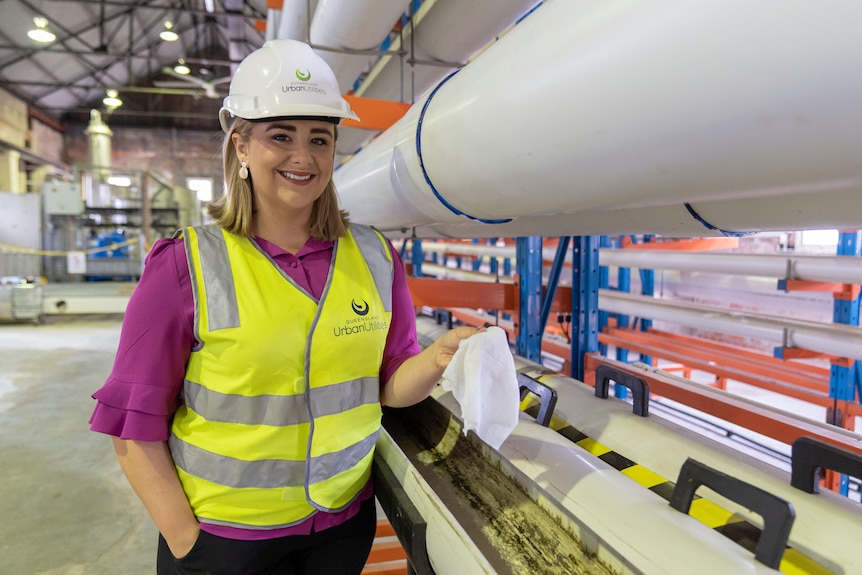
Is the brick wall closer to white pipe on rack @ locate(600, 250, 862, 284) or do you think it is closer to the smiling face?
white pipe on rack @ locate(600, 250, 862, 284)

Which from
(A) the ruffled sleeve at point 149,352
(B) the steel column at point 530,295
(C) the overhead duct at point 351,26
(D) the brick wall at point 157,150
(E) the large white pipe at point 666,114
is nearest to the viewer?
(E) the large white pipe at point 666,114

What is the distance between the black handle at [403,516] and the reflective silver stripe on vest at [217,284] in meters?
0.41

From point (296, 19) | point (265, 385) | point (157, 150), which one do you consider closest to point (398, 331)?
point (265, 385)

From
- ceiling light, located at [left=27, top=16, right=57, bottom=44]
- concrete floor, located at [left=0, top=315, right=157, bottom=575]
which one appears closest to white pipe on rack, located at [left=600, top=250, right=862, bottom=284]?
concrete floor, located at [left=0, top=315, right=157, bottom=575]

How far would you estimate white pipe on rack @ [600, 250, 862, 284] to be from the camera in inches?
78.3

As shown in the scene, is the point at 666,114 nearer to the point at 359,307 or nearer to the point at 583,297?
the point at 359,307

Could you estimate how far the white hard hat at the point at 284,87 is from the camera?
2.72 ft

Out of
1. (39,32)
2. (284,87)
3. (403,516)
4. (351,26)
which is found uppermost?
(39,32)

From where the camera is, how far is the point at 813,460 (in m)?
0.68

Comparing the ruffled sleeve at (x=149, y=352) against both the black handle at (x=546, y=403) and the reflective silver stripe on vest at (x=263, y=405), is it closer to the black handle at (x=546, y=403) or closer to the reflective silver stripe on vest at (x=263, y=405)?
the reflective silver stripe on vest at (x=263, y=405)

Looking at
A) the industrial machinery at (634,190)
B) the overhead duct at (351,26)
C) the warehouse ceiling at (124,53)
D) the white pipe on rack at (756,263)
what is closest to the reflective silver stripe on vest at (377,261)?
the industrial machinery at (634,190)

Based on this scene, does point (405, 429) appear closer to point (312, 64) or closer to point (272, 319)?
point (272, 319)

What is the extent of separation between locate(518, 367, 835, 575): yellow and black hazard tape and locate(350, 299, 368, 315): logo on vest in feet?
1.49

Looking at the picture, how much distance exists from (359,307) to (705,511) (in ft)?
1.98
